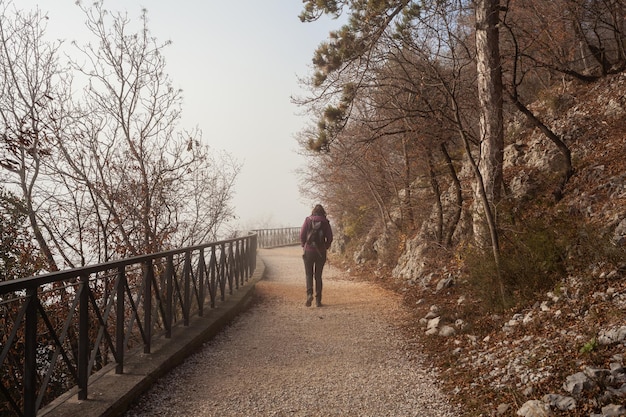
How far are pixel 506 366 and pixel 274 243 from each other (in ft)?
95.7

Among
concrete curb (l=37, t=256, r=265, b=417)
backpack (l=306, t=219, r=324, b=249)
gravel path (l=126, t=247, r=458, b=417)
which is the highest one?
backpack (l=306, t=219, r=324, b=249)

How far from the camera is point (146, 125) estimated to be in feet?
31.4

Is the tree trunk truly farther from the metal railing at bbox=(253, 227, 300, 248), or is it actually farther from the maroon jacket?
the metal railing at bbox=(253, 227, 300, 248)

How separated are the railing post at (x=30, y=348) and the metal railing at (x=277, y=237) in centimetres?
2569

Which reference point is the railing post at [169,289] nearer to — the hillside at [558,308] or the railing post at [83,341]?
the railing post at [83,341]

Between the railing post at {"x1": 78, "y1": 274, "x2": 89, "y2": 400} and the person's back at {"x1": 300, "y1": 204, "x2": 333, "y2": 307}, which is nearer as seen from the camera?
the railing post at {"x1": 78, "y1": 274, "x2": 89, "y2": 400}

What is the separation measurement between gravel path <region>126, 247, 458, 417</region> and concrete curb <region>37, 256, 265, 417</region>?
122mm

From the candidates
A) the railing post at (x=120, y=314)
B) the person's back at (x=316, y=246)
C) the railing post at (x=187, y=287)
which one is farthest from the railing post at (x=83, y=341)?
the person's back at (x=316, y=246)

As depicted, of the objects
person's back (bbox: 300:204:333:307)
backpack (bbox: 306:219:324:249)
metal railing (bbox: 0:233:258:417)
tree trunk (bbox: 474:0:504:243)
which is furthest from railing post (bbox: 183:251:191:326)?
tree trunk (bbox: 474:0:504:243)

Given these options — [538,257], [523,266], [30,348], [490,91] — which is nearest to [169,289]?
[30,348]

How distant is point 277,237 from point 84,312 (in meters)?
30.1

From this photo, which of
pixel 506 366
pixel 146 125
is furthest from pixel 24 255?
pixel 506 366

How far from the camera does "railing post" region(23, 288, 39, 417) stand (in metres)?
3.20

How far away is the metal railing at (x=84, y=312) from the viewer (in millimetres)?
3236
